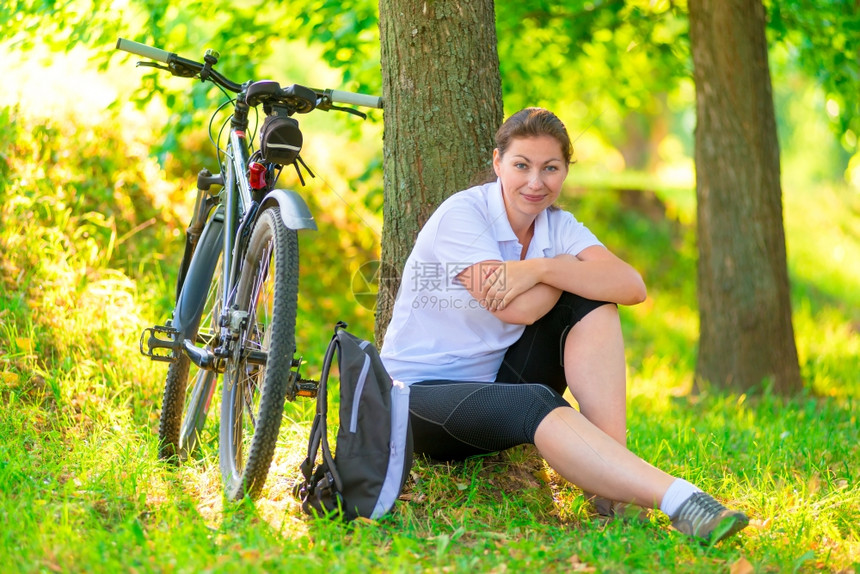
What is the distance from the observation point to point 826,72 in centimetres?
588

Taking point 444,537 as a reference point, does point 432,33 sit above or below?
above

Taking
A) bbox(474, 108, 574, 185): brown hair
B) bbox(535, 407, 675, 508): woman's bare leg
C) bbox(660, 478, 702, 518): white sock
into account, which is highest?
bbox(474, 108, 574, 185): brown hair

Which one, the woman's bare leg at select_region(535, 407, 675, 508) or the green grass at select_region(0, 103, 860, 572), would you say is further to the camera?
the woman's bare leg at select_region(535, 407, 675, 508)

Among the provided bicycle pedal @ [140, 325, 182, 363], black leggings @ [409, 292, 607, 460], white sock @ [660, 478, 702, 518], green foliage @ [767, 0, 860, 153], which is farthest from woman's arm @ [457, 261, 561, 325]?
green foliage @ [767, 0, 860, 153]

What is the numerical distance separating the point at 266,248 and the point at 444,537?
1007mm

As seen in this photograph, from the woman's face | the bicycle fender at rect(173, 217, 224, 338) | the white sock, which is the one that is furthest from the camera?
the bicycle fender at rect(173, 217, 224, 338)

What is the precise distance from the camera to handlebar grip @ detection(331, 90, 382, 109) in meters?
2.96

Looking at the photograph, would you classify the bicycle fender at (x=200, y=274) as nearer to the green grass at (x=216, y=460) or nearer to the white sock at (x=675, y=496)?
the green grass at (x=216, y=460)

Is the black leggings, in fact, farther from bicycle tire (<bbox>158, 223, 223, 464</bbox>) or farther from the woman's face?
bicycle tire (<bbox>158, 223, 223, 464</bbox>)

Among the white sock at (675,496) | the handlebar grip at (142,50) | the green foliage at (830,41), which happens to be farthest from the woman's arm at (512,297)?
the green foliage at (830,41)

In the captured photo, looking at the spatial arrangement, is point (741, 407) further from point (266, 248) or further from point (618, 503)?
point (266, 248)

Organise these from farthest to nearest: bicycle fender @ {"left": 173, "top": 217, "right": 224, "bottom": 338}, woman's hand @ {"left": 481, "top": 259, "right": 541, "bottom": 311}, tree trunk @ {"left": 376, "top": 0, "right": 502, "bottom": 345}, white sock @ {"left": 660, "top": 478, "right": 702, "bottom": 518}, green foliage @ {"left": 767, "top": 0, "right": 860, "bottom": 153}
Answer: green foliage @ {"left": 767, "top": 0, "right": 860, "bottom": 153}, tree trunk @ {"left": 376, "top": 0, "right": 502, "bottom": 345}, bicycle fender @ {"left": 173, "top": 217, "right": 224, "bottom": 338}, woman's hand @ {"left": 481, "top": 259, "right": 541, "bottom": 311}, white sock @ {"left": 660, "top": 478, "right": 702, "bottom": 518}

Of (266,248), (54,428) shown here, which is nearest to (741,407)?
(266,248)

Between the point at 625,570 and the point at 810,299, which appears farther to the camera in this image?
the point at 810,299
